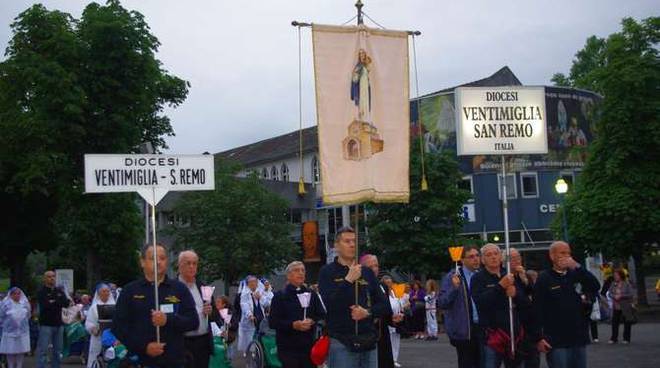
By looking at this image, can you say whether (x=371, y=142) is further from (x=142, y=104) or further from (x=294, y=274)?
(x=142, y=104)

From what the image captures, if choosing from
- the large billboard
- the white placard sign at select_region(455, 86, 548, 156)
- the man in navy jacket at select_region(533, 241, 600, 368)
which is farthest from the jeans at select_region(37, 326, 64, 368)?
the large billboard

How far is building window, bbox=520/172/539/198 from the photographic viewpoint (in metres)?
54.0

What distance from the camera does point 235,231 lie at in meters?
48.6

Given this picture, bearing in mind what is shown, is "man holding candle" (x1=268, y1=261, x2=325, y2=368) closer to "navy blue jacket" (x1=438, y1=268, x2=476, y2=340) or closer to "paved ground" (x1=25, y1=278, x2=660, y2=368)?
"navy blue jacket" (x1=438, y1=268, x2=476, y2=340)

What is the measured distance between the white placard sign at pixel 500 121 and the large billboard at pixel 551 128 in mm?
41837

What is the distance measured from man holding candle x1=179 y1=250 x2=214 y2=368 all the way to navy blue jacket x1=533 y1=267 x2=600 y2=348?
3.66 m

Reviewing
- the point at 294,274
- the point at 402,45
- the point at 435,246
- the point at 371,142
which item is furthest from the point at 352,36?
the point at 435,246

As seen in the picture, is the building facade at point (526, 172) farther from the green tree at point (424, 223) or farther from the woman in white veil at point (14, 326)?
the woman in white veil at point (14, 326)

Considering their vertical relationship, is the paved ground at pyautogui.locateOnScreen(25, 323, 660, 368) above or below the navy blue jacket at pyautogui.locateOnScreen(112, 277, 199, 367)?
below

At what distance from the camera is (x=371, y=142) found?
11.1 m

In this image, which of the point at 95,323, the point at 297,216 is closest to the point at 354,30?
the point at 95,323

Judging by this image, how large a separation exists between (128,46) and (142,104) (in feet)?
8.20

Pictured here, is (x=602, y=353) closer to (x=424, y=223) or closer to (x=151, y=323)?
(x=151, y=323)

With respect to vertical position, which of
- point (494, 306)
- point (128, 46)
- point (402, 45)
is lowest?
point (494, 306)
